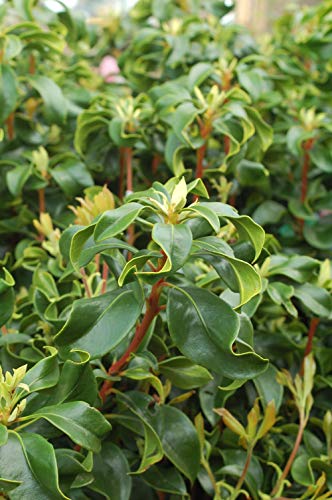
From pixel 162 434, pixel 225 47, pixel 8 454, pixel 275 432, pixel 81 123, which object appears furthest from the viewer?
pixel 225 47

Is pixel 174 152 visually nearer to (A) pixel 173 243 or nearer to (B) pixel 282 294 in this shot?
(B) pixel 282 294

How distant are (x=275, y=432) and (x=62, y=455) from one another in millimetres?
448

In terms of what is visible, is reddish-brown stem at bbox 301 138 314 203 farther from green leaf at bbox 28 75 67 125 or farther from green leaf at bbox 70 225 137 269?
green leaf at bbox 70 225 137 269

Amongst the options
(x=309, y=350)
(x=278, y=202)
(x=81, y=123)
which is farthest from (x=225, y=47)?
(x=309, y=350)

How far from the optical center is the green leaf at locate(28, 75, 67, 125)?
1.28m

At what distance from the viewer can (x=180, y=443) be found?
35.4 inches

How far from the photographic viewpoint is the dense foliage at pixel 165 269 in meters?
0.73

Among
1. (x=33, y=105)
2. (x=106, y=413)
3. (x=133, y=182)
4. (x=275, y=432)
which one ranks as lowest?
(x=275, y=432)

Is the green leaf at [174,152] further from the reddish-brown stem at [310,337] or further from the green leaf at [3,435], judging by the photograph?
the green leaf at [3,435]

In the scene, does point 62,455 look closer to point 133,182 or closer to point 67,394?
point 67,394

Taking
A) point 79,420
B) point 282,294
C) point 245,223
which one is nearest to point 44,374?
point 79,420

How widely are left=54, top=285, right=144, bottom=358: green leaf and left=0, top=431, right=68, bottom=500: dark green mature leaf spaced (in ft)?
0.38

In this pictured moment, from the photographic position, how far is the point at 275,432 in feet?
3.51

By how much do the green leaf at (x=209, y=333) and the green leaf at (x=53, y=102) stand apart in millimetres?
651
